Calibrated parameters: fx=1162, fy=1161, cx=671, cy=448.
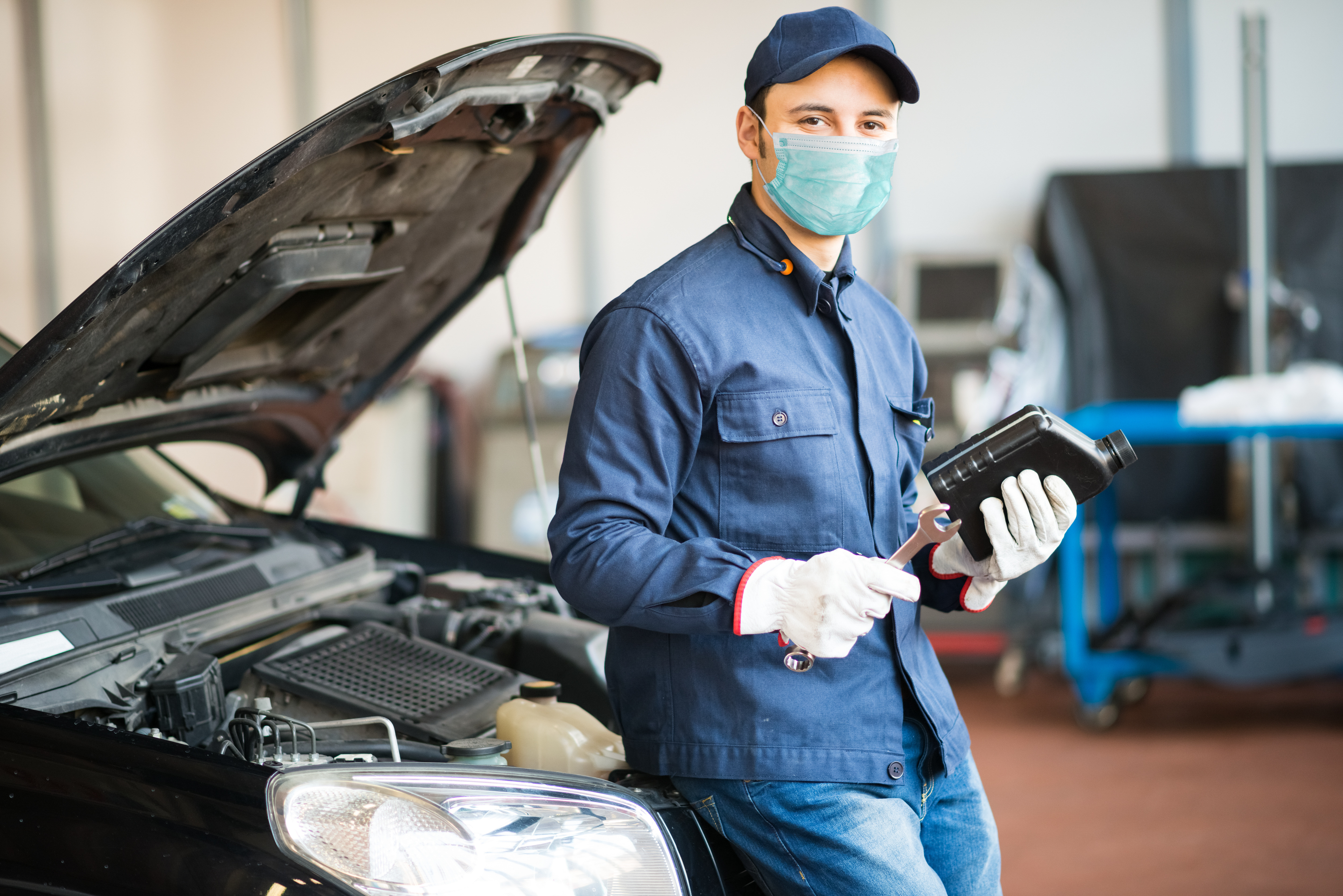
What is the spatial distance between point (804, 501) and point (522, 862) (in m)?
0.51

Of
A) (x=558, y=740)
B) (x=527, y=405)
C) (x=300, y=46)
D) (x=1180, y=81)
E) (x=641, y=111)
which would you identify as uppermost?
(x=300, y=46)

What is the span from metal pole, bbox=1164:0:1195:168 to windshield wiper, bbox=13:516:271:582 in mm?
5036

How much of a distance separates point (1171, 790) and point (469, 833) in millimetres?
3020

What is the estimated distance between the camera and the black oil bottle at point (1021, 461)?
132 centimetres

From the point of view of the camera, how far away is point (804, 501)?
1362mm

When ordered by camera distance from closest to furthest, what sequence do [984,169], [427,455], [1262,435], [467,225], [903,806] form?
[903,806] → [467,225] → [1262,435] → [984,169] → [427,455]

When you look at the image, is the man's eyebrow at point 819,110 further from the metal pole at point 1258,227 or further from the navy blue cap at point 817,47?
the metal pole at point 1258,227

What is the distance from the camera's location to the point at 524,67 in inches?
65.2

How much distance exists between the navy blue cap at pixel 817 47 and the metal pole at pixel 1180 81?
484cm

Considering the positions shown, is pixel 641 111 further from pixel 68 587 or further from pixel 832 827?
pixel 832 827

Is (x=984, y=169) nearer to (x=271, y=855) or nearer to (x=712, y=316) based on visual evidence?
(x=712, y=316)

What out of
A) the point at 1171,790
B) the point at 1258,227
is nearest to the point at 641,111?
the point at 1258,227

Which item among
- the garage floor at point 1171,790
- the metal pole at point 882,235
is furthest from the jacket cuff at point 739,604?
the metal pole at point 882,235

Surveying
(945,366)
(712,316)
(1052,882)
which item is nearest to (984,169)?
(945,366)
